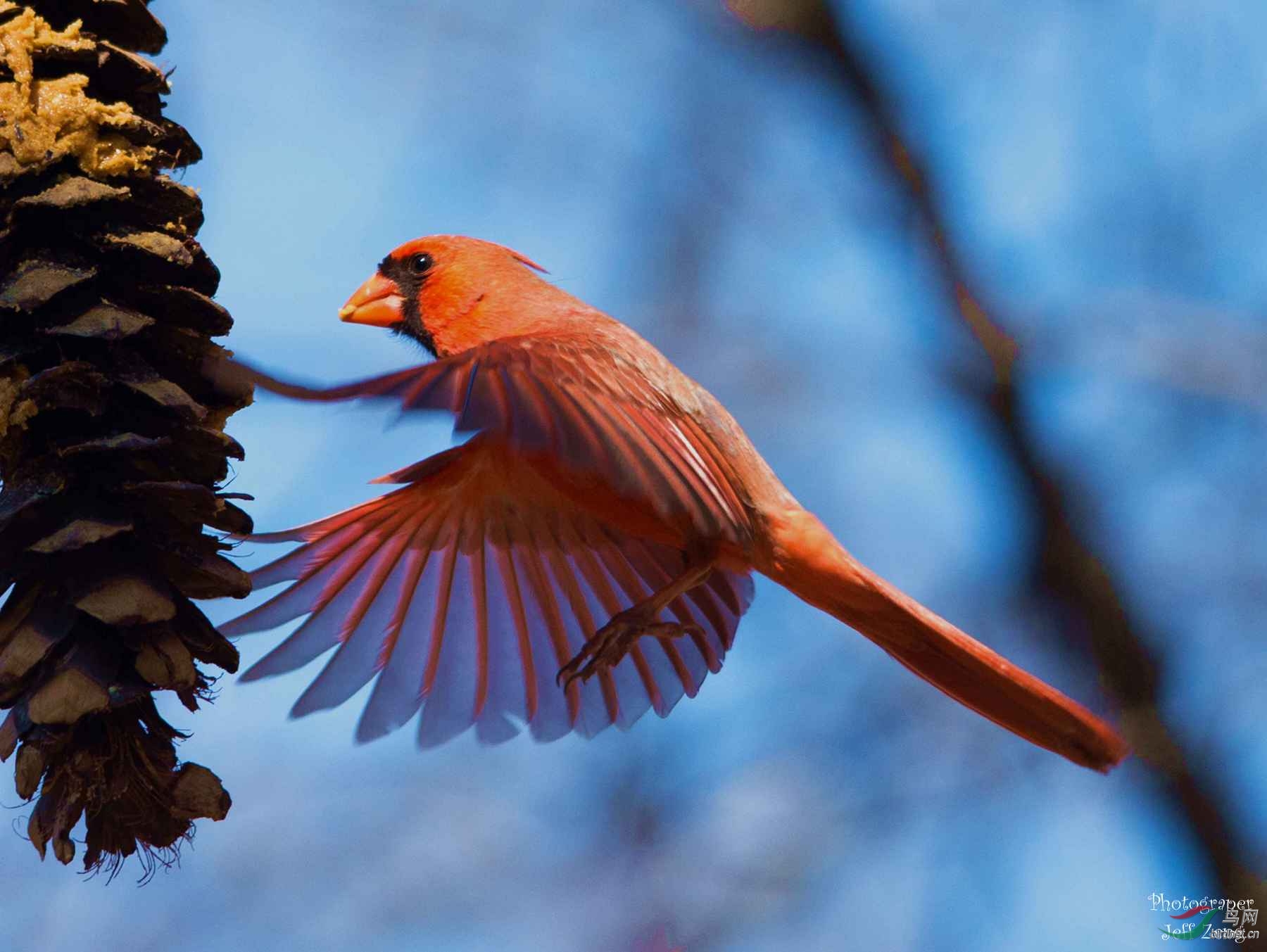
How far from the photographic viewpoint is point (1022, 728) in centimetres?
211

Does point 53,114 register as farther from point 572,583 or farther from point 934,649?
point 934,649

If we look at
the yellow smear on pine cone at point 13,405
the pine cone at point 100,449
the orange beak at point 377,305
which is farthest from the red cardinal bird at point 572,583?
the yellow smear on pine cone at point 13,405

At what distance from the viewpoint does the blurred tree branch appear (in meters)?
2.79

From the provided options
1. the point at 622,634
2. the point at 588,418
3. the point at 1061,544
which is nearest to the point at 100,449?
the point at 588,418

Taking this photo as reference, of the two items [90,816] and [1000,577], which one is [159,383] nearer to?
[90,816]

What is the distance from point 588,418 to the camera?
190 centimetres

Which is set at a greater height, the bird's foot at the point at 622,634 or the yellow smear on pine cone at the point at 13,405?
the bird's foot at the point at 622,634

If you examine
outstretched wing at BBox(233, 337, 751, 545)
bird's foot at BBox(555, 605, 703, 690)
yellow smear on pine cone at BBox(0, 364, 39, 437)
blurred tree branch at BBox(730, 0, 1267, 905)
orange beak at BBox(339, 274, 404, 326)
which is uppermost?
blurred tree branch at BBox(730, 0, 1267, 905)

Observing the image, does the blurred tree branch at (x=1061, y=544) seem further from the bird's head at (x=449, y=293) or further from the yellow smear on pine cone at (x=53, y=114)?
the yellow smear on pine cone at (x=53, y=114)

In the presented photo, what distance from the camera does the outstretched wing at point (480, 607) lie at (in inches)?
91.5

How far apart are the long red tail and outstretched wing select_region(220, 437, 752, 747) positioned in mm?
141

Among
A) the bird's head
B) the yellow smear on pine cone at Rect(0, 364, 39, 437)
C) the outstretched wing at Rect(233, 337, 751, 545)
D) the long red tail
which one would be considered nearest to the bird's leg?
the outstretched wing at Rect(233, 337, 751, 545)

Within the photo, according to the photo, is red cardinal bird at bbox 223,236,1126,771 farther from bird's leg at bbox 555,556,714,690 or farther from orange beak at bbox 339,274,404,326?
orange beak at bbox 339,274,404,326

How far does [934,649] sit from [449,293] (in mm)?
1120
